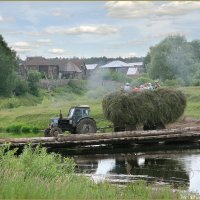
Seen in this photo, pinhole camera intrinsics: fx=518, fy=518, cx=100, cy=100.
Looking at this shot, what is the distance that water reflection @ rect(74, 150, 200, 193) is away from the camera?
16047 mm

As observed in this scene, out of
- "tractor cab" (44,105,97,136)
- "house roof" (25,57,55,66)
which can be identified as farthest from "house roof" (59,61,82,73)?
"tractor cab" (44,105,97,136)

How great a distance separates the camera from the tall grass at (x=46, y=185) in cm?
940

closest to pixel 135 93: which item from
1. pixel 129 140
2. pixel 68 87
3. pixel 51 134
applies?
pixel 129 140

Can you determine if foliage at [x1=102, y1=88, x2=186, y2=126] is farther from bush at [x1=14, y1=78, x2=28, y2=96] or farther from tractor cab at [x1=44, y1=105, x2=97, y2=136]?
bush at [x1=14, y1=78, x2=28, y2=96]

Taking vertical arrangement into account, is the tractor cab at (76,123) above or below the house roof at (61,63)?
→ below

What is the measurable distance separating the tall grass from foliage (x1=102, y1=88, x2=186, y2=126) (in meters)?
11.7

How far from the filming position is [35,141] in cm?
2177

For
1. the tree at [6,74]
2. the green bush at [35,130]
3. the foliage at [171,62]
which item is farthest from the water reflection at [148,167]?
the foliage at [171,62]

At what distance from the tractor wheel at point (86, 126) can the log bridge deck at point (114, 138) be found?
1387 mm

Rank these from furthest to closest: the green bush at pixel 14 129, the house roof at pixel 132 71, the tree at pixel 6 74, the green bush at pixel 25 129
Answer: the house roof at pixel 132 71, the tree at pixel 6 74, the green bush at pixel 14 129, the green bush at pixel 25 129

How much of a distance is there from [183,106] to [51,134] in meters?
6.94

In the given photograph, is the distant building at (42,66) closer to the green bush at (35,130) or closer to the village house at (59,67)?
the village house at (59,67)

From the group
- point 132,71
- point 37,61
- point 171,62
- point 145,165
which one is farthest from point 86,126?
point 132,71

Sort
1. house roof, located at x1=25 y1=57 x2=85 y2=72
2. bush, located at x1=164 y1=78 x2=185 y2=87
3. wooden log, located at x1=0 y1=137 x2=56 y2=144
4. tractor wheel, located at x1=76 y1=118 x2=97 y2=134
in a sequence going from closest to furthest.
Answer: wooden log, located at x1=0 y1=137 x2=56 y2=144
tractor wheel, located at x1=76 y1=118 x2=97 y2=134
bush, located at x1=164 y1=78 x2=185 y2=87
house roof, located at x1=25 y1=57 x2=85 y2=72
